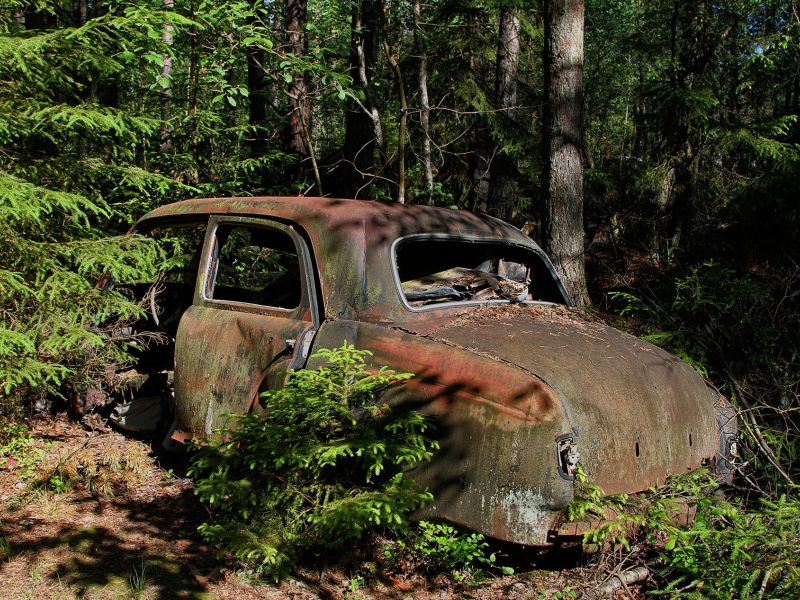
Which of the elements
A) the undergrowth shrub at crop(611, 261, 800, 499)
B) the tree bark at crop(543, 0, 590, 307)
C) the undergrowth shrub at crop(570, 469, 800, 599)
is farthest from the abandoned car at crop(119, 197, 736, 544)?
the tree bark at crop(543, 0, 590, 307)

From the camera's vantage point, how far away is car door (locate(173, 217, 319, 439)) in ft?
12.6

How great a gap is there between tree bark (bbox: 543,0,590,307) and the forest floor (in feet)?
14.6

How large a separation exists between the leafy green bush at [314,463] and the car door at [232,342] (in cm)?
36

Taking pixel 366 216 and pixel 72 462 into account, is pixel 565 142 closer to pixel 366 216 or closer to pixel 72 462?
pixel 366 216

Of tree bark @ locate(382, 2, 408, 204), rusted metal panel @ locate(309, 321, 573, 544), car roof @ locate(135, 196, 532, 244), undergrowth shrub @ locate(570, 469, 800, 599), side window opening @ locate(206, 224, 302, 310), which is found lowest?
undergrowth shrub @ locate(570, 469, 800, 599)

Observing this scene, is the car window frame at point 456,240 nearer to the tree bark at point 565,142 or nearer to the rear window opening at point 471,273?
the rear window opening at point 471,273

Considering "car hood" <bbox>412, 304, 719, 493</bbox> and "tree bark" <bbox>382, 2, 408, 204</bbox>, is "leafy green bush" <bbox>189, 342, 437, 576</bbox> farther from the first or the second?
"tree bark" <bbox>382, 2, 408, 204</bbox>

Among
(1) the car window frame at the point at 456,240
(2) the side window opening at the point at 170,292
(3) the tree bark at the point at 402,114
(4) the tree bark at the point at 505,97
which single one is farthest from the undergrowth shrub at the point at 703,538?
(4) the tree bark at the point at 505,97

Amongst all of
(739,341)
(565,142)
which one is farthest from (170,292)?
(739,341)

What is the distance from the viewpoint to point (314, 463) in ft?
11.0

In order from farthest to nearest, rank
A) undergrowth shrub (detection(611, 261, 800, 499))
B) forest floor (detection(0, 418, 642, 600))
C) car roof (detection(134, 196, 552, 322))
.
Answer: undergrowth shrub (detection(611, 261, 800, 499)) → car roof (detection(134, 196, 552, 322)) → forest floor (detection(0, 418, 642, 600))

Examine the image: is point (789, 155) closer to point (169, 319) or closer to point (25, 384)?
point (169, 319)

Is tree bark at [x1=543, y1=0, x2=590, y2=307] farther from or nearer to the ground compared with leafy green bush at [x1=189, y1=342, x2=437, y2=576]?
farther from the ground

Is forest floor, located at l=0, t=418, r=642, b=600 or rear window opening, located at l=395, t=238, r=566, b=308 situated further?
rear window opening, located at l=395, t=238, r=566, b=308
